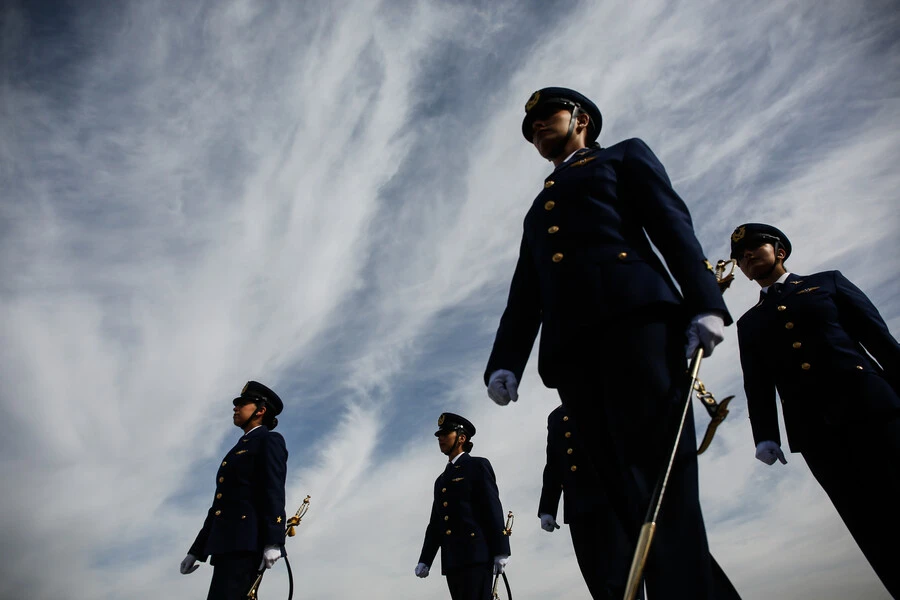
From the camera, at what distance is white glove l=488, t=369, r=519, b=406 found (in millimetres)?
3084

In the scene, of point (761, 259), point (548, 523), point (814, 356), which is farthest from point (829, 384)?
point (548, 523)

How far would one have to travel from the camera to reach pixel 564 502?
6293mm

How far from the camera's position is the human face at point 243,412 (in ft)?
24.8

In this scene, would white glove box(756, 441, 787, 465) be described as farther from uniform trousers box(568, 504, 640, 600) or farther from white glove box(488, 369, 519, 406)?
white glove box(488, 369, 519, 406)

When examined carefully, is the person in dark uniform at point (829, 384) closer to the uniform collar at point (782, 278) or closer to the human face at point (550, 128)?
the uniform collar at point (782, 278)

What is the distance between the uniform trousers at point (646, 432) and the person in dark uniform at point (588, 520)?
2139 millimetres

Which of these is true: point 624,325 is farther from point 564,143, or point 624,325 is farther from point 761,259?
point 761,259

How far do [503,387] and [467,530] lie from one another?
16.9 feet

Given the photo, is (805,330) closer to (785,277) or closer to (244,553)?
(785,277)

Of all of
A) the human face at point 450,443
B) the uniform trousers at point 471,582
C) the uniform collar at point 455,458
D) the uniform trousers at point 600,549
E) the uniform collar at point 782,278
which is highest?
the human face at point 450,443

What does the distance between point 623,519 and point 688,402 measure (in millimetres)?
661

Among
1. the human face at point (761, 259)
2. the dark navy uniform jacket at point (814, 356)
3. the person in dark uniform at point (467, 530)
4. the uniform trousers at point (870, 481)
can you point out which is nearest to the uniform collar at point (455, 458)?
the person in dark uniform at point (467, 530)

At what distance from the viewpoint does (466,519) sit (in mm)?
7695

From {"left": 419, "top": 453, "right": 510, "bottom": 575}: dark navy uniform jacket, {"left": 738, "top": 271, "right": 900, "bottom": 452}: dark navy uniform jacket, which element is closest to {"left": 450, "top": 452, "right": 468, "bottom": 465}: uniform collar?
{"left": 419, "top": 453, "right": 510, "bottom": 575}: dark navy uniform jacket
